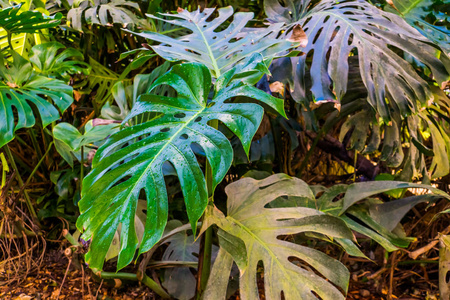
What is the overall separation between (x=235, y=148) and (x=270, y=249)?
0.60 m

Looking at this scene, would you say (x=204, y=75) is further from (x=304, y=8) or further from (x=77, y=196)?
(x=77, y=196)

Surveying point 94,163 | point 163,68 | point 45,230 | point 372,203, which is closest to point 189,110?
point 94,163

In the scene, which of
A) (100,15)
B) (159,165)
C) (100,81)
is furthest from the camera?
(100,81)

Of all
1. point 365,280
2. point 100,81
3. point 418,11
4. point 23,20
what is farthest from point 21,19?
point 365,280

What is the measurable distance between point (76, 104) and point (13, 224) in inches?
29.4

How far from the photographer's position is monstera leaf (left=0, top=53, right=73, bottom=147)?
1.01 metres

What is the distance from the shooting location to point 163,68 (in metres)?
1.07

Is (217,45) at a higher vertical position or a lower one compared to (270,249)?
higher

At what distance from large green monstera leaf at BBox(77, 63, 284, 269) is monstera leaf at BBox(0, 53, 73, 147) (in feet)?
1.83

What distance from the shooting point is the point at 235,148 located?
A: 1252 millimetres

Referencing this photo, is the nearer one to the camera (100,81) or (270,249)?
(270,249)

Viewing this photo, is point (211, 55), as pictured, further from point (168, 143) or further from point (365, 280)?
point (365, 280)

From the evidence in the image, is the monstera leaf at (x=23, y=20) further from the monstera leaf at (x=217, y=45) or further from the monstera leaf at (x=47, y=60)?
the monstera leaf at (x=217, y=45)

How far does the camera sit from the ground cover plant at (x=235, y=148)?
1.92 feet
